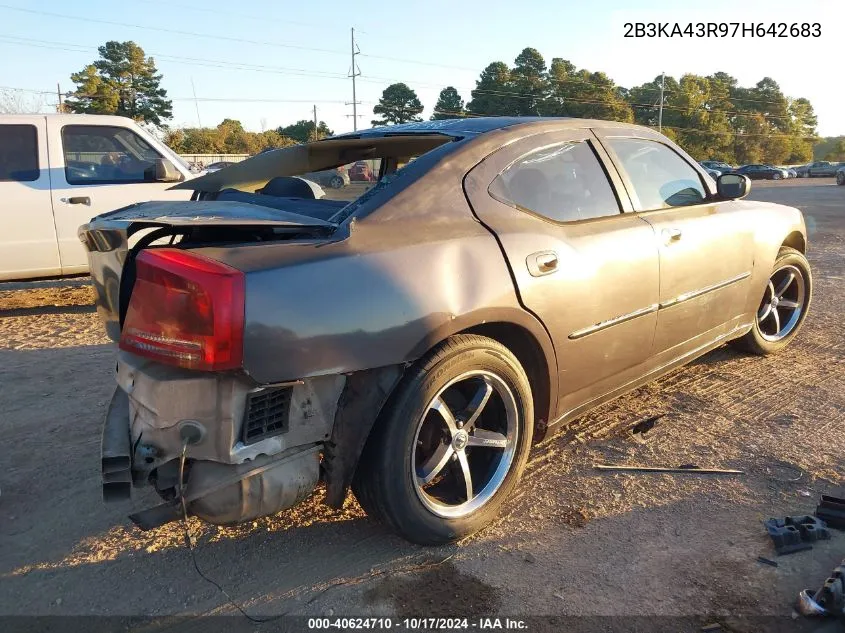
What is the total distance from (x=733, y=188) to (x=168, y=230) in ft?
10.6

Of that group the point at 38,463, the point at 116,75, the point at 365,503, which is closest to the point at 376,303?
the point at 365,503

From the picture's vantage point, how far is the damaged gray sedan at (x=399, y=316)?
6.41ft

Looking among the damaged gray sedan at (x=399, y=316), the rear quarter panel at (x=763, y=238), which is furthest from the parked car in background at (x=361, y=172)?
the rear quarter panel at (x=763, y=238)

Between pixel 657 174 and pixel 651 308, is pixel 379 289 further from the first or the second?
pixel 657 174

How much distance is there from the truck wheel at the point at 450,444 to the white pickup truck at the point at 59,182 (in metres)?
4.29

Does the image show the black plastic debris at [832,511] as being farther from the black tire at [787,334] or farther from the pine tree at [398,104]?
the pine tree at [398,104]

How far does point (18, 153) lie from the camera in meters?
5.91

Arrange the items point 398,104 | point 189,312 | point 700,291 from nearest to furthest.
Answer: point 189,312 < point 700,291 < point 398,104

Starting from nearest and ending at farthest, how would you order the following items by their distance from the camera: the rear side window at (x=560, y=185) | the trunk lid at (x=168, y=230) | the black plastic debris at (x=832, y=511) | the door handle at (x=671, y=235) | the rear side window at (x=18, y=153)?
the trunk lid at (x=168, y=230), the black plastic debris at (x=832, y=511), the rear side window at (x=560, y=185), the door handle at (x=671, y=235), the rear side window at (x=18, y=153)

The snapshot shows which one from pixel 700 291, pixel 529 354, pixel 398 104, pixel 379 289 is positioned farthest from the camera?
pixel 398 104

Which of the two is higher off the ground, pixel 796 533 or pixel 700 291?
pixel 700 291

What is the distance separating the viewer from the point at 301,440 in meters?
2.09

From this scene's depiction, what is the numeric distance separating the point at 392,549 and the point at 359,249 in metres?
1.20

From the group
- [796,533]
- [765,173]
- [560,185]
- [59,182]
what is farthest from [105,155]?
[765,173]
